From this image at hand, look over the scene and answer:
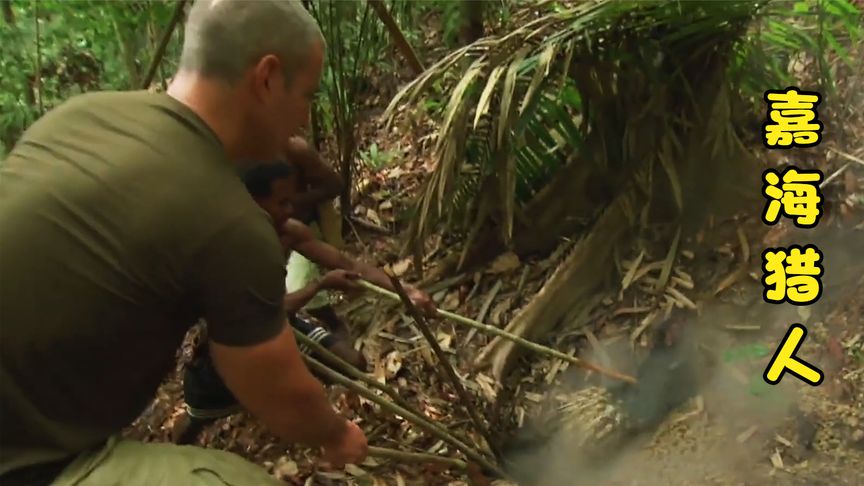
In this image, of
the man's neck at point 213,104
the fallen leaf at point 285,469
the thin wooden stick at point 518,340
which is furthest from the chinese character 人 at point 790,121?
the man's neck at point 213,104

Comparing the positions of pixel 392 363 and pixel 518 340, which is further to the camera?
pixel 392 363

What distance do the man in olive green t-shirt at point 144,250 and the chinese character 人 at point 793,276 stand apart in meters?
1.54

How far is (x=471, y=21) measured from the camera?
3.27 metres

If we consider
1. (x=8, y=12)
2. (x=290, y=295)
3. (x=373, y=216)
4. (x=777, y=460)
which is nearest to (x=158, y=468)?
(x=290, y=295)

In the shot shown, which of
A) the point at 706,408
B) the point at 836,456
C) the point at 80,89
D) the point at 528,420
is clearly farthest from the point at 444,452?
the point at 80,89

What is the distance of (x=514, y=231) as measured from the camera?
117 inches

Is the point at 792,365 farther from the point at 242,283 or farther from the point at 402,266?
the point at 242,283

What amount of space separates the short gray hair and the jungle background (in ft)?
2.91

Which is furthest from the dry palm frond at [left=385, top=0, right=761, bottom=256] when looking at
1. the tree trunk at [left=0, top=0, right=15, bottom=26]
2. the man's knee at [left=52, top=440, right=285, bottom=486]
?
the tree trunk at [left=0, top=0, right=15, bottom=26]

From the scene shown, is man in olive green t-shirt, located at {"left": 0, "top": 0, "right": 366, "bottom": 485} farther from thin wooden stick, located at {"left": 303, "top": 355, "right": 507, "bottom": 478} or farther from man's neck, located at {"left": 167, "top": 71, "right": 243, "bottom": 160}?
thin wooden stick, located at {"left": 303, "top": 355, "right": 507, "bottom": 478}

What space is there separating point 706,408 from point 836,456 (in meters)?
0.34

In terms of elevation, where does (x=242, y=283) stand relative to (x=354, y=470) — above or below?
above

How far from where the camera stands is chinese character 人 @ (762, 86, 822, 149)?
8.85 ft

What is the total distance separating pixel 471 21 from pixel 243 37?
6.22 ft
